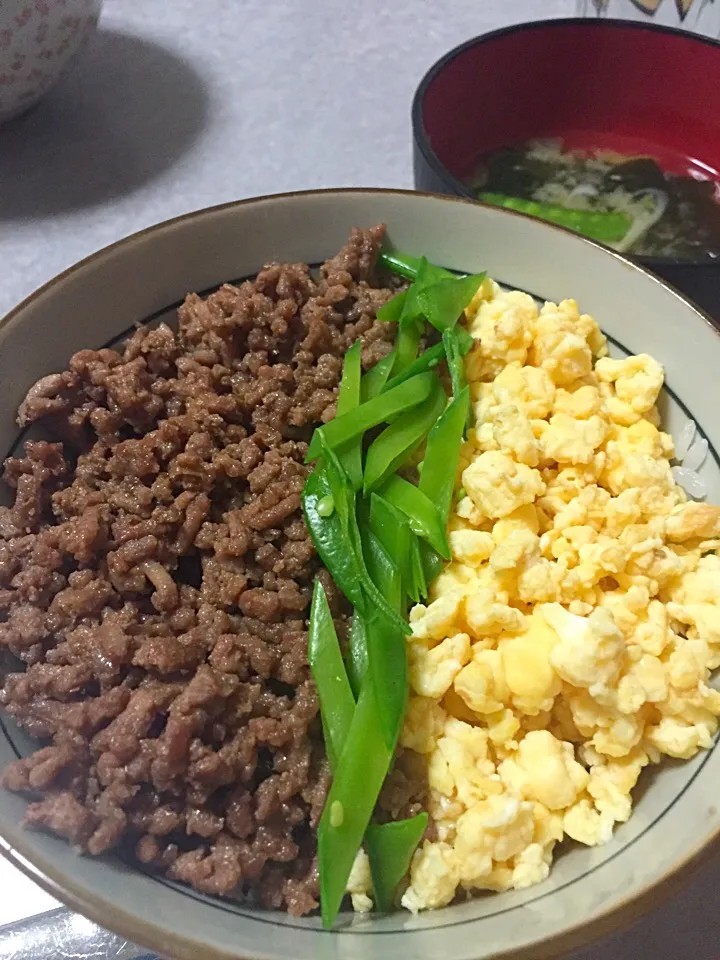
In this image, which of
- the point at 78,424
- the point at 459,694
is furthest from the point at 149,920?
the point at 78,424

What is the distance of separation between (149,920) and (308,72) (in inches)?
81.6

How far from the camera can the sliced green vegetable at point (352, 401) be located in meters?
1.10

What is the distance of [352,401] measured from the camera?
115 centimetres

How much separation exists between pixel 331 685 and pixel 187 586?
232 mm

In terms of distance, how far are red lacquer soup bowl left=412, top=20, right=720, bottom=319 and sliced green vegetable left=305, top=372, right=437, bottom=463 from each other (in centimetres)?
64

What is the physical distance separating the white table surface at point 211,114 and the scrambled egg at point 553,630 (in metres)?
0.97

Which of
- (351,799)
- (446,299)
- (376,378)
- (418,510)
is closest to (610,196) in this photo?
(446,299)

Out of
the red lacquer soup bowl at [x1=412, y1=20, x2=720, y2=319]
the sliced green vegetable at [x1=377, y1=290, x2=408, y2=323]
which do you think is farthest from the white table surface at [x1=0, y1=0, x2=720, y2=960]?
the sliced green vegetable at [x1=377, y1=290, x2=408, y2=323]

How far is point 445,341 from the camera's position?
3.90ft

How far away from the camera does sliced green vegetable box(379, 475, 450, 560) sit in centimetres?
105

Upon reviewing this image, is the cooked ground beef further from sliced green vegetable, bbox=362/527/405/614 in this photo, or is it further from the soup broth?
the soup broth

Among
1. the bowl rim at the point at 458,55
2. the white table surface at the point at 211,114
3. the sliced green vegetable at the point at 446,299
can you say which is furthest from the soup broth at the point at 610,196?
the sliced green vegetable at the point at 446,299

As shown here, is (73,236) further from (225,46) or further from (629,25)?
(629,25)

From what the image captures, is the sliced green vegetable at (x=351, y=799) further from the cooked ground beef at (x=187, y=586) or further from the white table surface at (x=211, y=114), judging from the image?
the white table surface at (x=211, y=114)
